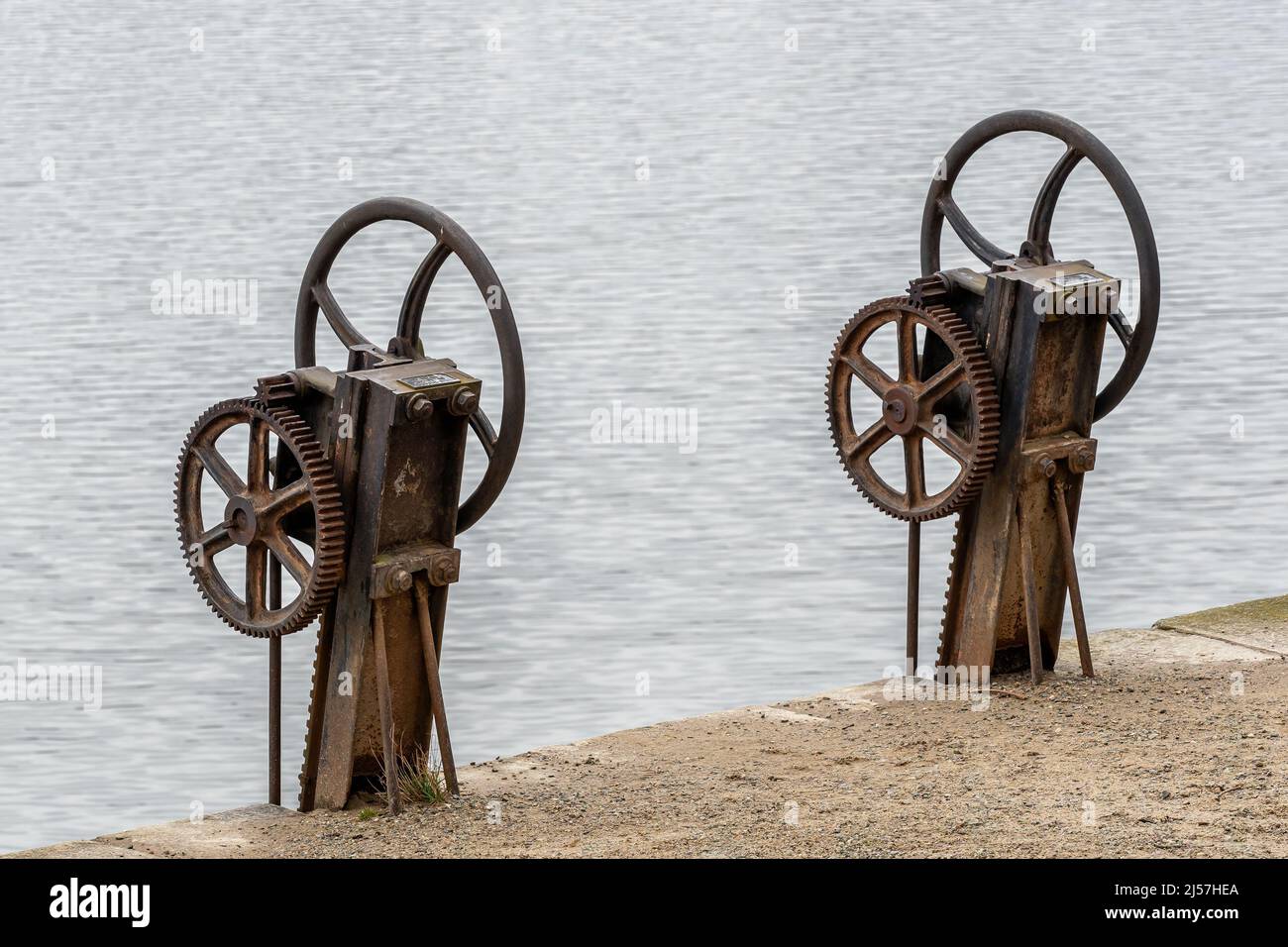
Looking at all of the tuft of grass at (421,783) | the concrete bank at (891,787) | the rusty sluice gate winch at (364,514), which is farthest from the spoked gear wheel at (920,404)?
the tuft of grass at (421,783)

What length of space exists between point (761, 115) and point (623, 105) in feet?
5.15

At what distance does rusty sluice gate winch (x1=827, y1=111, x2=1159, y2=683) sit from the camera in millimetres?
7992

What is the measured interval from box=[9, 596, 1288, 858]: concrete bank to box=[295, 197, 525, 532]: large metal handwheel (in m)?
1.06

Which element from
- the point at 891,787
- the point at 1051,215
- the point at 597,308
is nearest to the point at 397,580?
the point at 891,787

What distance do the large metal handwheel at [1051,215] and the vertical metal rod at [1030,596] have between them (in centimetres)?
62

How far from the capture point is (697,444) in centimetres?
1319

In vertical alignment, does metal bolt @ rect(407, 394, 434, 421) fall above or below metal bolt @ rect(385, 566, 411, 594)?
above

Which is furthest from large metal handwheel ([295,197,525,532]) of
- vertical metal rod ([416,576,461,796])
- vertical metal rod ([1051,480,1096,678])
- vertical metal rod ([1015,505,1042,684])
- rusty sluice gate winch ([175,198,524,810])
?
vertical metal rod ([1051,480,1096,678])

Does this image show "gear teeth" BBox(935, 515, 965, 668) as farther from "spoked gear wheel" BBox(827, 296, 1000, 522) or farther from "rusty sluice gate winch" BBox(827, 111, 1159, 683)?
"spoked gear wheel" BBox(827, 296, 1000, 522)

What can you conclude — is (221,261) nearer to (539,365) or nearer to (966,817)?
(539,365)

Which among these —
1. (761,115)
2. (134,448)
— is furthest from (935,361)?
(761,115)

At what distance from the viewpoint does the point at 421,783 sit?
718 cm

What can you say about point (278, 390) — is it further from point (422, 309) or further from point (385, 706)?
point (385, 706)

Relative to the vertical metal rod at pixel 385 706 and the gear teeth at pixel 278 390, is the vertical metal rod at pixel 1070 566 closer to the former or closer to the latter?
the vertical metal rod at pixel 385 706
